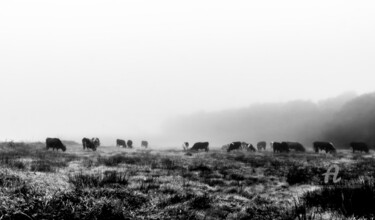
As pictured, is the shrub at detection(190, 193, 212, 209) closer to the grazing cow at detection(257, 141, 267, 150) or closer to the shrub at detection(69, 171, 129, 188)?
the shrub at detection(69, 171, 129, 188)

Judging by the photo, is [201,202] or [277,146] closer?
[201,202]

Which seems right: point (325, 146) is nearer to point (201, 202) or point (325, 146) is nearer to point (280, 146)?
point (280, 146)

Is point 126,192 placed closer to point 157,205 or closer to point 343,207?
point 157,205

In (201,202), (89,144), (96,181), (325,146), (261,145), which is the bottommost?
(261,145)

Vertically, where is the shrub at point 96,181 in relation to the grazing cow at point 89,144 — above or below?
below

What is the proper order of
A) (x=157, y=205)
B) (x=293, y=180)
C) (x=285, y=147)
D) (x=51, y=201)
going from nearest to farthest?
(x=51, y=201), (x=157, y=205), (x=293, y=180), (x=285, y=147)

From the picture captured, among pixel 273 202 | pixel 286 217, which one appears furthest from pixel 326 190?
pixel 286 217

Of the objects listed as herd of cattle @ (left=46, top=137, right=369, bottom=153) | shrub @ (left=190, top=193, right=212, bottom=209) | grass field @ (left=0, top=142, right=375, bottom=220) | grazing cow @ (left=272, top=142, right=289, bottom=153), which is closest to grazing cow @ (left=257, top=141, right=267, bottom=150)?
herd of cattle @ (left=46, top=137, right=369, bottom=153)

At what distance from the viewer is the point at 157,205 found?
7449mm

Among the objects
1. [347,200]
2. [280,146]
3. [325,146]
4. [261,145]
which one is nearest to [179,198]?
[347,200]

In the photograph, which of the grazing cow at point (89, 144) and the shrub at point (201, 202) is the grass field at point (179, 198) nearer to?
the shrub at point (201, 202)

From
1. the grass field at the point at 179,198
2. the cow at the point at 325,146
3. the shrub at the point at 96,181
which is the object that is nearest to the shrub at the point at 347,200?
the grass field at the point at 179,198

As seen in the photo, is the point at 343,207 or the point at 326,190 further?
the point at 326,190

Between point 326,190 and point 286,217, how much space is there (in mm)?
2634
